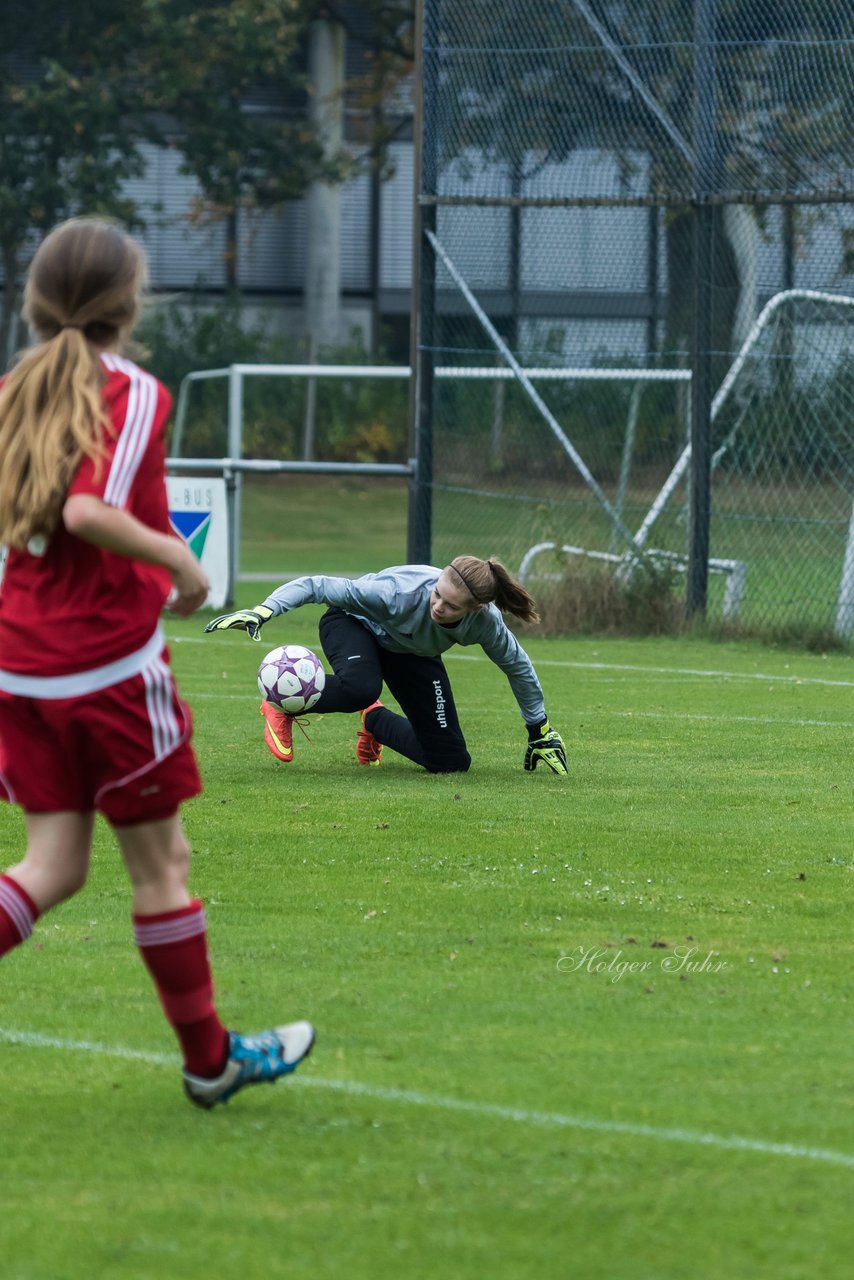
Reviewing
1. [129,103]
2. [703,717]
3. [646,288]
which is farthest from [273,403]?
[703,717]

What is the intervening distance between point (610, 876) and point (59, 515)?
3.06 metres

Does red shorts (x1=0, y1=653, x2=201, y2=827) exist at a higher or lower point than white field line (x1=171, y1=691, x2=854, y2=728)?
higher

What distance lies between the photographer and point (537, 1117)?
13.0 ft

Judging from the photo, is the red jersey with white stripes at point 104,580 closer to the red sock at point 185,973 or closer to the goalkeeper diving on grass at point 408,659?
the red sock at point 185,973

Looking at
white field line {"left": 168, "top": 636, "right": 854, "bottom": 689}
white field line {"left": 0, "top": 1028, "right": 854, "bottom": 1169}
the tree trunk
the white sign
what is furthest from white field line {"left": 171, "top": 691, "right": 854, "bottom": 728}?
the tree trunk

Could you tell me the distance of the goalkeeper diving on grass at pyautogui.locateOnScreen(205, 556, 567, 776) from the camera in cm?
827

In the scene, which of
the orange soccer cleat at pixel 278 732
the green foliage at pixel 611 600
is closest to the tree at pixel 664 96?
the green foliage at pixel 611 600

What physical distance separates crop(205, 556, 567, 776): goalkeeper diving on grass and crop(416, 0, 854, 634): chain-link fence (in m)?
6.05

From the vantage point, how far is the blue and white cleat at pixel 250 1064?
401 centimetres

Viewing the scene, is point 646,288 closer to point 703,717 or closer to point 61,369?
point 703,717

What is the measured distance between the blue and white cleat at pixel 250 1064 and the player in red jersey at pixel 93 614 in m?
0.05

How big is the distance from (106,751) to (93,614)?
0.26 m

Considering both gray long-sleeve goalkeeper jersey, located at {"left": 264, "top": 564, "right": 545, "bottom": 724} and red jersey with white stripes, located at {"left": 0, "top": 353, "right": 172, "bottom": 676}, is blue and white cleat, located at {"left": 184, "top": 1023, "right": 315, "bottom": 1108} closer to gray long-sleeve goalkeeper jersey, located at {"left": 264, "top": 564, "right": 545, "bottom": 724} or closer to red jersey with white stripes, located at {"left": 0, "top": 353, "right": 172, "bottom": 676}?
red jersey with white stripes, located at {"left": 0, "top": 353, "right": 172, "bottom": 676}

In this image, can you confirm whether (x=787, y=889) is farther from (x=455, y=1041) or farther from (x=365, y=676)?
(x=365, y=676)
